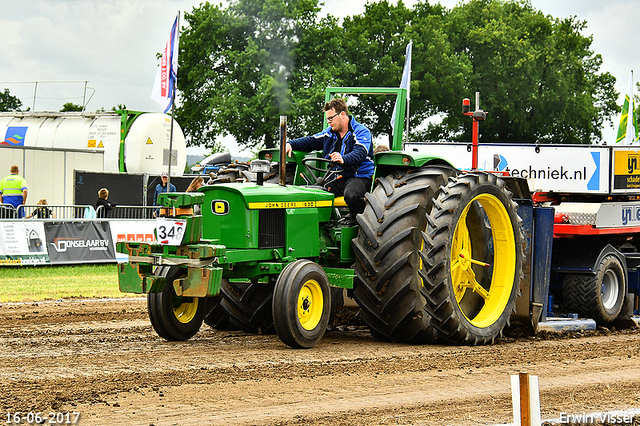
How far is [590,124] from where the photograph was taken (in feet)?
160

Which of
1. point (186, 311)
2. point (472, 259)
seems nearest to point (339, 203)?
point (472, 259)

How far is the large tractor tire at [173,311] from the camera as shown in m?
7.07

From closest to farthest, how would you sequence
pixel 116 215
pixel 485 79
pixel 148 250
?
pixel 148 250
pixel 116 215
pixel 485 79

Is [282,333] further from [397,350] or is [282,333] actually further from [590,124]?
[590,124]

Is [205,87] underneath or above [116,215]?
above

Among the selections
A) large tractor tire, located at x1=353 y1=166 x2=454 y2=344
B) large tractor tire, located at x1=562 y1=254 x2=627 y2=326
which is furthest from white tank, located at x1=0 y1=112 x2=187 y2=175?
large tractor tire, located at x1=353 y1=166 x2=454 y2=344

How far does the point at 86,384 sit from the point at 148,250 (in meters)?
1.58

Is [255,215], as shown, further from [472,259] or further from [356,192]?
[472,259]

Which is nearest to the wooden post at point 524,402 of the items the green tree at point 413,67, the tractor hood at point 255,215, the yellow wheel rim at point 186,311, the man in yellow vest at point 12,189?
the tractor hood at point 255,215

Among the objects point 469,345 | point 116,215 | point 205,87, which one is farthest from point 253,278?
point 205,87

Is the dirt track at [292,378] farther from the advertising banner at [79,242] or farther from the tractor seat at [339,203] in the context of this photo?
the advertising banner at [79,242]

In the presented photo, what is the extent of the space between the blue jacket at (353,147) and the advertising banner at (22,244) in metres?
8.39

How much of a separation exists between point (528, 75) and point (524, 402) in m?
44.5

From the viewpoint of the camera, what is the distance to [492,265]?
327 inches
